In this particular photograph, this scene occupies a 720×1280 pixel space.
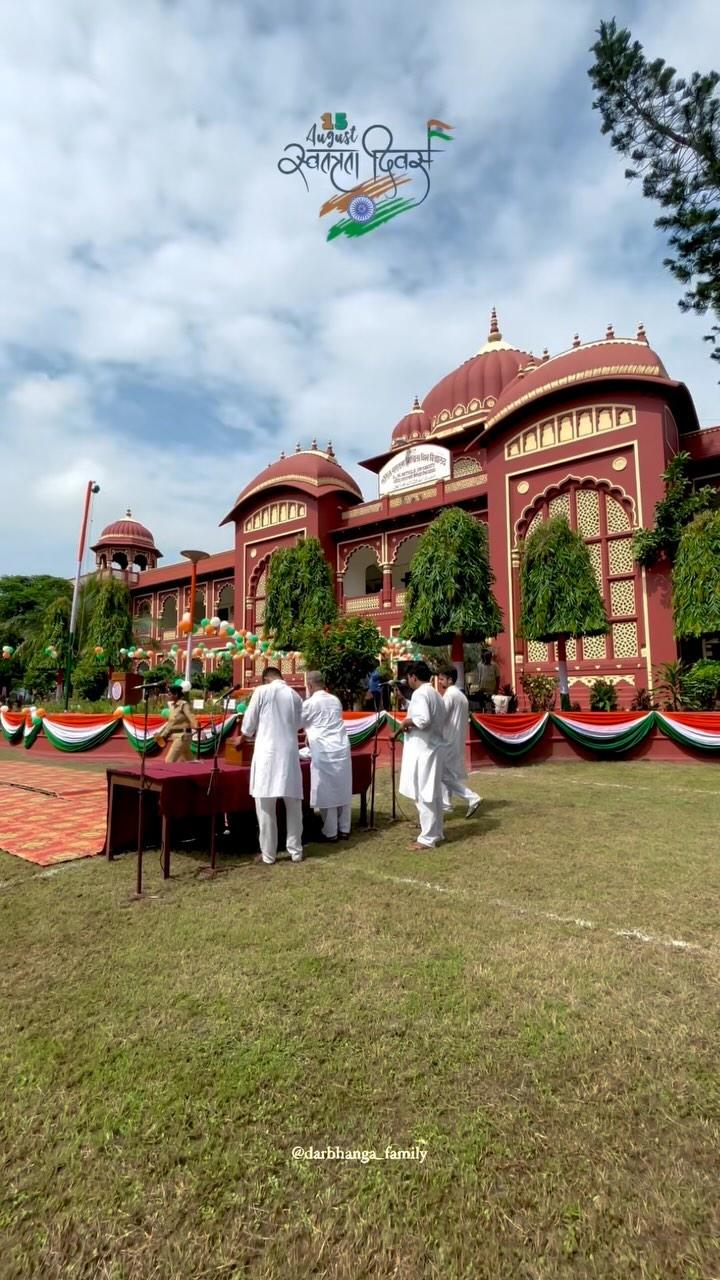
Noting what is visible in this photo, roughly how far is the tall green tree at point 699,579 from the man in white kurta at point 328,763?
8.68 meters

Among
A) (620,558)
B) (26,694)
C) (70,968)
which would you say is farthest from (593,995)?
(26,694)

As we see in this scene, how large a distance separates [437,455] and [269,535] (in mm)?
6988

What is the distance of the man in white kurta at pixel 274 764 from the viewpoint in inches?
175

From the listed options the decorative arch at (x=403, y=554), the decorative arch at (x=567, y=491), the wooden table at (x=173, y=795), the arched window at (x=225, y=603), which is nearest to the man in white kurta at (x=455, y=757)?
the wooden table at (x=173, y=795)

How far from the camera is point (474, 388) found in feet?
75.5

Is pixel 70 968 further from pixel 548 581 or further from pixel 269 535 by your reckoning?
pixel 269 535

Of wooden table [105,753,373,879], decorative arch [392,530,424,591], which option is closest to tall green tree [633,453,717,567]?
decorative arch [392,530,424,591]

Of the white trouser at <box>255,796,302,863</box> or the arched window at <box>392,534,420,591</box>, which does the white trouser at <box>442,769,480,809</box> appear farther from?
the arched window at <box>392,534,420,591</box>

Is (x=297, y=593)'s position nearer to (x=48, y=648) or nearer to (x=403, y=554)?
(x=403, y=554)

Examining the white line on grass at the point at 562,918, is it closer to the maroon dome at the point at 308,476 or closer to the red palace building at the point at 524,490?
the red palace building at the point at 524,490

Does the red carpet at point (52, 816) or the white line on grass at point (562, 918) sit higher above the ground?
the white line on grass at point (562, 918)

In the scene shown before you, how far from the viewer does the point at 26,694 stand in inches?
1096

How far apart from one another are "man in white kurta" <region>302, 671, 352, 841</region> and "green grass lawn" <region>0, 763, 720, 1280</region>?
1.40 m

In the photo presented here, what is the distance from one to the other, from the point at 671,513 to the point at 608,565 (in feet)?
6.06
